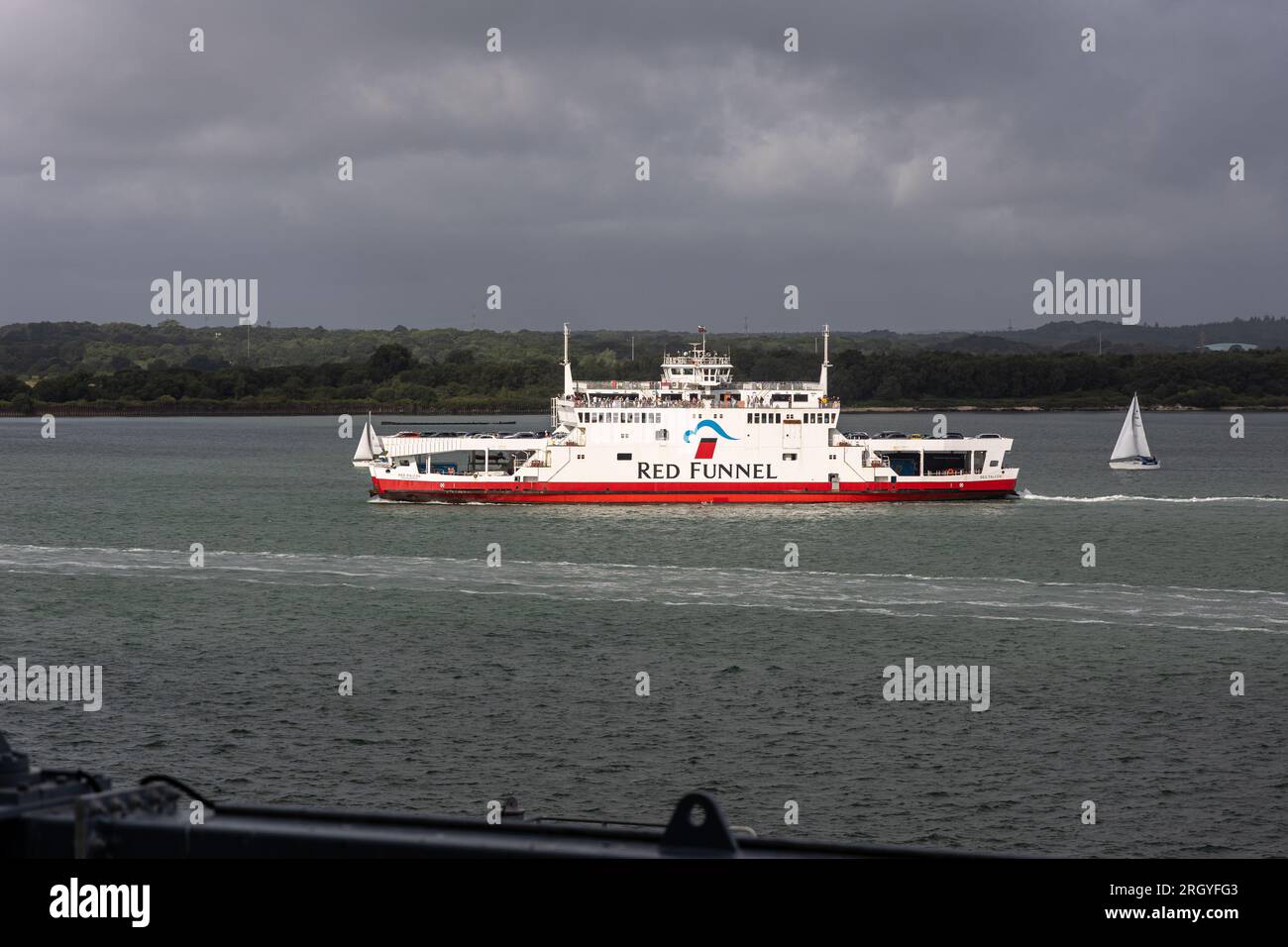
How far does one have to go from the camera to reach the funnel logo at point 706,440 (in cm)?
8138

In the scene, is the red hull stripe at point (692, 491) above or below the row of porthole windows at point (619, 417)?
below

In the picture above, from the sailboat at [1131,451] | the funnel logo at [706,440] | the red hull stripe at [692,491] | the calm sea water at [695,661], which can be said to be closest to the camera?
the calm sea water at [695,661]

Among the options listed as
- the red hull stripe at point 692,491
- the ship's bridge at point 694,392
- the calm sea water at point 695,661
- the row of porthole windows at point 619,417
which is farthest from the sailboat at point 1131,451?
the row of porthole windows at point 619,417

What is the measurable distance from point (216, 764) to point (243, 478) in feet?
285

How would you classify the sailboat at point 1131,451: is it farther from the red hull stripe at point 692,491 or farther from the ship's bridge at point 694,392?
the ship's bridge at point 694,392

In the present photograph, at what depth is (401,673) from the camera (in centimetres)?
3678

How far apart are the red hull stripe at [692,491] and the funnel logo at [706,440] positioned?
180 centimetres

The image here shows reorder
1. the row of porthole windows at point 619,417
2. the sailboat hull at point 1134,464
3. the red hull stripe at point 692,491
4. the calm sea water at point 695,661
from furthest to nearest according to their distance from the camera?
the sailboat hull at point 1134,464 → the red hull stripe at point 692,491 → the row of porthole windows at point 619,417 → the calm sea water at point 695,661

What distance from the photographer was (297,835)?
9570mm

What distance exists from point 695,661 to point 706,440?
4391 centimetres

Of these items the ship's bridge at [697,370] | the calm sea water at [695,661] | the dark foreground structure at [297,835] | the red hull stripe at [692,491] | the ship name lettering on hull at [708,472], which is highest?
the ship's bridge at [697,370]
